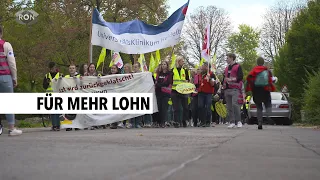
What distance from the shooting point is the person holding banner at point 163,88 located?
53.8 feet

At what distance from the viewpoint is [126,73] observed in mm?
16656

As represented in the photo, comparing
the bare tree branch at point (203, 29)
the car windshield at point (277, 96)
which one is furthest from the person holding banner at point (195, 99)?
the bare tree branch at point (203, 29)

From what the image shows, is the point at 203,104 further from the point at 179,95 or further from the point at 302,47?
the point at 302,47

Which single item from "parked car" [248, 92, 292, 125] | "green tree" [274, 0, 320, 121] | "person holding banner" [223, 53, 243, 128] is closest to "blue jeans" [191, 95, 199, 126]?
"person holding banner" [223, 53, 243, 128]

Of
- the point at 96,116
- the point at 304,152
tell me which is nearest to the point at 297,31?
the point at 96,116

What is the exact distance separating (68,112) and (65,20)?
979 inches

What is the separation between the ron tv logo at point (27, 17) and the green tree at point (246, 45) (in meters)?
49.6

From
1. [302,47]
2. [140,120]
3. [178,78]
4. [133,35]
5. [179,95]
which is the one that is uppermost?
[302,47]

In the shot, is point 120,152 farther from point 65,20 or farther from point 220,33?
point 220,33

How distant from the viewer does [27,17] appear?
30969 millimetres

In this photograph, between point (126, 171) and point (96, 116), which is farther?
point (96, 116)

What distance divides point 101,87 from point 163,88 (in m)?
1.80

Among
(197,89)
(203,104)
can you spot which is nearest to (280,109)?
(197,89)

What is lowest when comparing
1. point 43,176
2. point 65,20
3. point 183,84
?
point 43,176
